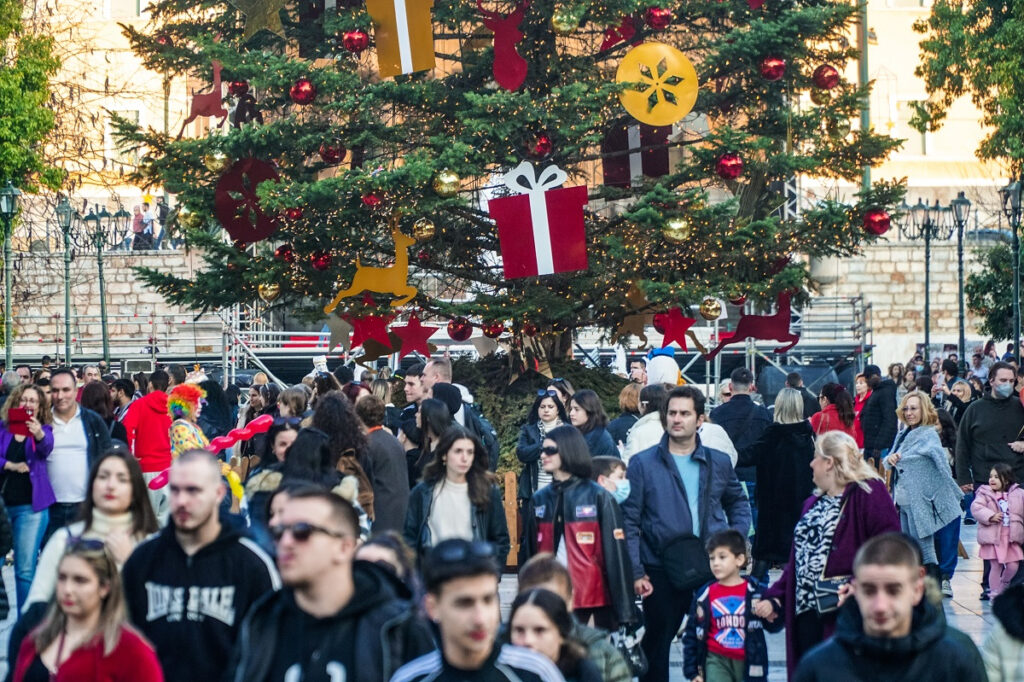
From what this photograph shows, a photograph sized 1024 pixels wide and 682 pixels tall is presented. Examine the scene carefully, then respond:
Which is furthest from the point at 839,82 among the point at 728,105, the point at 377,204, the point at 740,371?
the point at 377,204

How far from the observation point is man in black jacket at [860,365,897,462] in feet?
46.8

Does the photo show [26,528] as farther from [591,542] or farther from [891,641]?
[891,641]

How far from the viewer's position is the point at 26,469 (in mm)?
9977

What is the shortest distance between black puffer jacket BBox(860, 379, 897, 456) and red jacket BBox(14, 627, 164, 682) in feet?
34.6

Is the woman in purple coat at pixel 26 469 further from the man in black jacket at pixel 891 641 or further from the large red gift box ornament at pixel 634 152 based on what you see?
the large red gift box ornament at pixel 634 152

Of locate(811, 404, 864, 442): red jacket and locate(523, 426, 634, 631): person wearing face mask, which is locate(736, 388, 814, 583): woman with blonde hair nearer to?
locate(811, 404, 864, 442): red jacket

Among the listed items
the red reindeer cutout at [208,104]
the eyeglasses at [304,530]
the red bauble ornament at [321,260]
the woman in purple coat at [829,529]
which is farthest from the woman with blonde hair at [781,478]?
the eyeglasses at [304,530]

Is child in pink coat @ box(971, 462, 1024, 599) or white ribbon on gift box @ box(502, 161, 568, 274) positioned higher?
white ribbon on gift box @ box(502, 161, 568, 274)

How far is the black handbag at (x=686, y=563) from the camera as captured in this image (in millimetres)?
7777

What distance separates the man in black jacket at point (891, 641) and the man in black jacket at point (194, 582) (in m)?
1.86

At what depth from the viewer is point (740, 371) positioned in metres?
12.7

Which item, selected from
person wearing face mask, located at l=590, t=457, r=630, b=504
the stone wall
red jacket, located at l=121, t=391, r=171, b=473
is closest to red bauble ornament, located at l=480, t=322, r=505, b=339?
red jacket, located at l=121, t=391, r=171, b=473

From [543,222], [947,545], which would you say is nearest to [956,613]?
[947,545]

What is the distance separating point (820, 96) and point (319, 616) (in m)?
11.7
